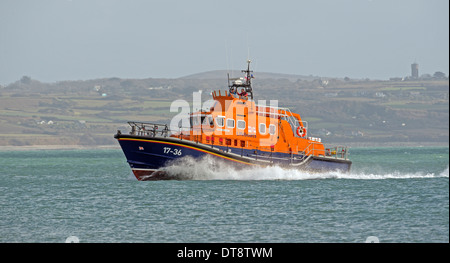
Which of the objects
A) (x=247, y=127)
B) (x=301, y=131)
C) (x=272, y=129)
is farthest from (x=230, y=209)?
(x=301, y=131)

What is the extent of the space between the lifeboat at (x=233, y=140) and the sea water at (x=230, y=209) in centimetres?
58

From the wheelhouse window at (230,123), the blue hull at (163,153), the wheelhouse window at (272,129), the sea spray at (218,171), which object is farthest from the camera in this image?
the wheelhouse window at (272,129)

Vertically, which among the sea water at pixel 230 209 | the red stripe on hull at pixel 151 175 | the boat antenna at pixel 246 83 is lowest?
the sea water at pixel 230 209

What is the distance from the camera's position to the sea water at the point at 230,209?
70.0ft

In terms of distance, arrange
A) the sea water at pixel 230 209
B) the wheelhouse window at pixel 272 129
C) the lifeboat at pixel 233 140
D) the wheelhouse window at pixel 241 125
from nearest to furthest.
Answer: the sea water at pixel 230 209
the lifeboat at pixel 233 140
the wheelhouse window at pixel 241 125
the wheelhouse window at pixel 272 129

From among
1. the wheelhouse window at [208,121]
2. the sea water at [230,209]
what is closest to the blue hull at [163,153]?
the sea water at [230,209]

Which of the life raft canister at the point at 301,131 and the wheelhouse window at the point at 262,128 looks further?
the life raft canister at the point at 301,131

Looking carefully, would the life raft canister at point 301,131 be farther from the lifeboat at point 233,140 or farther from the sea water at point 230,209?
the sea water at point 230,209

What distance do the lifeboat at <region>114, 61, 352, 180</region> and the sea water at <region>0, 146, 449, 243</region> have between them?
0.58 metres

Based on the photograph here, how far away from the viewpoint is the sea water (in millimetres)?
21344

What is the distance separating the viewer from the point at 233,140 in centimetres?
3412

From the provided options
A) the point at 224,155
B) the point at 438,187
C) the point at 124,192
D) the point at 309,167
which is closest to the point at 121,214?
the point at 124,192

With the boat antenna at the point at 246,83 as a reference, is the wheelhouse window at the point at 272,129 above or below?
below

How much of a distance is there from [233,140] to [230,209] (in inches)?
328
